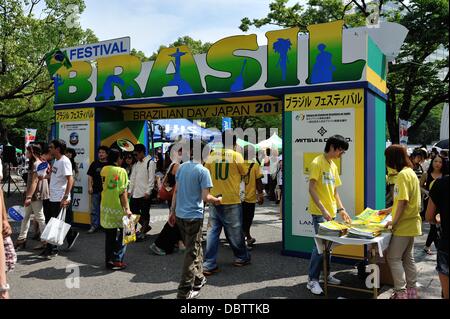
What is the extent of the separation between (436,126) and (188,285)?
181 feet

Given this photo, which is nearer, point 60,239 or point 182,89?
point 60,239

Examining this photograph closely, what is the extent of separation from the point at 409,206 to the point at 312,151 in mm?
2213

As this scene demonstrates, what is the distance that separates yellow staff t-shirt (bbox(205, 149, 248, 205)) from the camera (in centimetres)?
550

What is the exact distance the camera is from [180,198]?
174 inches

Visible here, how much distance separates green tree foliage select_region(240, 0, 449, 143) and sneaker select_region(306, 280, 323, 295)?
43.8 ft

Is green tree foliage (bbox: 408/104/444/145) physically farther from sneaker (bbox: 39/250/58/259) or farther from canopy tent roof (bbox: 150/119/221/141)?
sneaker (bbox: 39/250/58/259)

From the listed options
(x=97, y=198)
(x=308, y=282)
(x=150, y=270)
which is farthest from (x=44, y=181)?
(x=308, y=282)

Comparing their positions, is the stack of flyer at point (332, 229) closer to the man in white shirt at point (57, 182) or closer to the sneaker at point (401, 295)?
the sneaker at point (401, 295)

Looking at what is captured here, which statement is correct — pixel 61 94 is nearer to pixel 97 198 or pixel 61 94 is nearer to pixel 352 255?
pixel 97 198

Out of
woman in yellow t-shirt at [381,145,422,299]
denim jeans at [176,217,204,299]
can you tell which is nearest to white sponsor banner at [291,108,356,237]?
woman in yellow t-shirt at [381,145,422,299]

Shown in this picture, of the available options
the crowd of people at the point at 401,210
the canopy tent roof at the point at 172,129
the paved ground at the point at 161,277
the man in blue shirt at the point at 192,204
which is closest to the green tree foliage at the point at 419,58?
the canopy tent roof at the point at 172,129

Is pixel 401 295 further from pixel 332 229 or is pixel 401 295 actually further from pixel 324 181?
pixel 324 181

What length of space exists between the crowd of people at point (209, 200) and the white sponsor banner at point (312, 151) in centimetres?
46

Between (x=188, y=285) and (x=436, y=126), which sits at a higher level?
(x=436, y=126)
